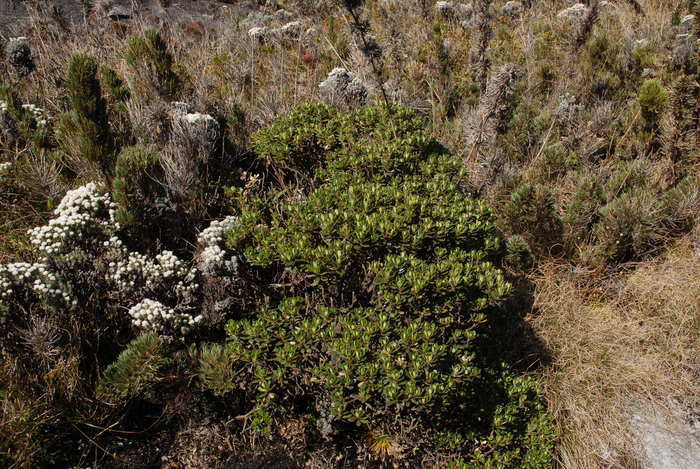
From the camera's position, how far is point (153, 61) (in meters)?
4.11

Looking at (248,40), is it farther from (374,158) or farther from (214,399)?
(214,399)

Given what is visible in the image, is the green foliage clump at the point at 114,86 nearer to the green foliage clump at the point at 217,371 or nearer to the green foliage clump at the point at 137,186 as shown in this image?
the green foliage clump at the point at 137,186

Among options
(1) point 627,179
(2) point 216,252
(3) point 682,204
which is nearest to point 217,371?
(2) point 216,252

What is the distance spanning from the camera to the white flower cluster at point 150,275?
9.67 ft

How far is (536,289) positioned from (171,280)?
8.68ft

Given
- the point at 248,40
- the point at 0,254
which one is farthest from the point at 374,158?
the point at 248,40

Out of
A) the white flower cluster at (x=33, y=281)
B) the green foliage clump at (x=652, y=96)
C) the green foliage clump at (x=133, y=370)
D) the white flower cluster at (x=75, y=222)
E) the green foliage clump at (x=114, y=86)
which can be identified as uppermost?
the green foliage clump at (x=114, y=86)

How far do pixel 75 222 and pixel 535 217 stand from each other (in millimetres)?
3151

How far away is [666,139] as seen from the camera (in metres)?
4.43

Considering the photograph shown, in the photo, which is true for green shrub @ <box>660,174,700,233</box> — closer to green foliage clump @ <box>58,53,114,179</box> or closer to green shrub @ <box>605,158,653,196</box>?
green shrub @ <box>605,158,653,196</box>

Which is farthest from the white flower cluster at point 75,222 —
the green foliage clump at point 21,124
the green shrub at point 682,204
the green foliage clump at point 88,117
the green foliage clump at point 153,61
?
the green shrub at point 682,204

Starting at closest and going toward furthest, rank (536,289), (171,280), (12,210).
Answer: (171,280) → (12,210) → (536,289)

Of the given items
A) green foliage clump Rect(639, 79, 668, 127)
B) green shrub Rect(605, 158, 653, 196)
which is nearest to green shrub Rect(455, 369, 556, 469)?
green shrub Rect(605, 158, 653, 196)

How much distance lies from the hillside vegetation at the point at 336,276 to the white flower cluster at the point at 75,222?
2 cm
